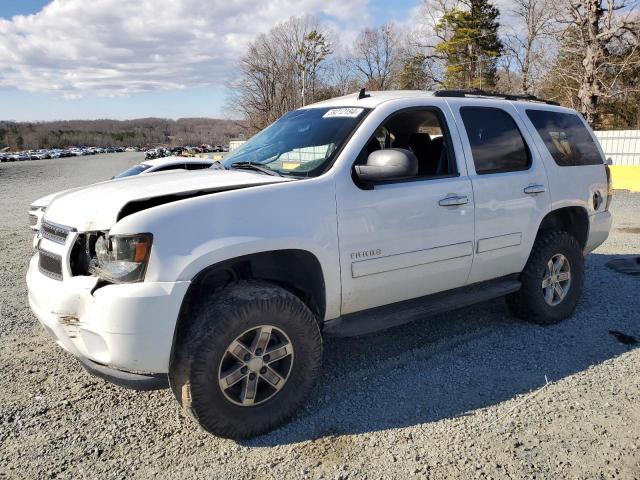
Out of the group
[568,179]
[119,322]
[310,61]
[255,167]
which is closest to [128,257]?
[119,322]

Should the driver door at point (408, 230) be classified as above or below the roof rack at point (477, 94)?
below

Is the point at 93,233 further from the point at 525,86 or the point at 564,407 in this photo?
the point at 525,86

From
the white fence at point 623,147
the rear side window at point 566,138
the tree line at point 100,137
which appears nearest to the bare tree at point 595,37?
the white fence at point 623,147

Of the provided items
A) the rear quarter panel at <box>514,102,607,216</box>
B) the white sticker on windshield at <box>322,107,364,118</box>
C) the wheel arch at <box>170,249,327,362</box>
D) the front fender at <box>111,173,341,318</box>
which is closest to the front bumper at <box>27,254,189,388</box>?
the front fender at <box>111,173,341,318</box>

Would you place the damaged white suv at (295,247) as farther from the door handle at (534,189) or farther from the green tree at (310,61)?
the green tree at (310,61)

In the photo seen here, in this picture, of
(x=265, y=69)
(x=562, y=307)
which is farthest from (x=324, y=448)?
(x=265, y=69)

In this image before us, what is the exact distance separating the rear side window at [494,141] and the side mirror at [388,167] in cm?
92

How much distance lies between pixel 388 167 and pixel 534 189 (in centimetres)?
169

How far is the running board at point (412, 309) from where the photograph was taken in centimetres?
343

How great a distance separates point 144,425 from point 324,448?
1.15 metres

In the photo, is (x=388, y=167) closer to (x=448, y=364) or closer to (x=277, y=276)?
(x=277, y=276)

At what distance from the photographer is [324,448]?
9.69 feet

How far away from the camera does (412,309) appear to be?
3.69 meters

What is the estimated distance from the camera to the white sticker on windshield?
12.1 ft
